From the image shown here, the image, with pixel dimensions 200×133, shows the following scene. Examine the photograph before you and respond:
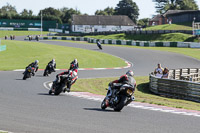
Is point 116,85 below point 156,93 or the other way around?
the other way around

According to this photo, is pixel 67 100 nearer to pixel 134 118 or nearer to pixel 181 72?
pixel 134 118

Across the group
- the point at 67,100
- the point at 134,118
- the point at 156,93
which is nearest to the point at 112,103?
the point at 134,118

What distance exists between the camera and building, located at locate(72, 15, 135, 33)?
138275 millimetres

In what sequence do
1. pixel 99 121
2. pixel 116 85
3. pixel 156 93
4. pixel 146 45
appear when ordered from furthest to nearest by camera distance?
pixel 146 45, pixel 156 93, pixel 116 85, pixel 99 121

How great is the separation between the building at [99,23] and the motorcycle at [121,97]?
412 ft

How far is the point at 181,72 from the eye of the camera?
28391 mm

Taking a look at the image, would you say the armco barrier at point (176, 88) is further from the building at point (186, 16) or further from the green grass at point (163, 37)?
the building at point (186, 16)

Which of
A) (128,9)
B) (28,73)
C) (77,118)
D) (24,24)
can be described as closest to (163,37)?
(28,73)

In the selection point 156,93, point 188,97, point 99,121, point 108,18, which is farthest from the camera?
point 108,18

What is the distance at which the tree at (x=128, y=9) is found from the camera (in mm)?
165000

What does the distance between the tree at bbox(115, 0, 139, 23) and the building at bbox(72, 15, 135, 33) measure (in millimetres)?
22625

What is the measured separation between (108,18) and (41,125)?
439ft

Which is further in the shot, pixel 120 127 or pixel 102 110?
pixel 102 110

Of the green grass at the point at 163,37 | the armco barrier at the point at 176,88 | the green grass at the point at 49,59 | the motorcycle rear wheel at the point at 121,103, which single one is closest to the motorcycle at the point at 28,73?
the armco barrier at the point at 176,88
